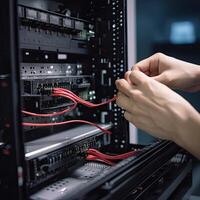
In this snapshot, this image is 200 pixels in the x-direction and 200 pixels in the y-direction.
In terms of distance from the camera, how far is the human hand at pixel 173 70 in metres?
0.87

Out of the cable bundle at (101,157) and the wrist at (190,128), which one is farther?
the cable bundle at (101,157)

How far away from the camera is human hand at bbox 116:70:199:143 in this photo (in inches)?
24.4

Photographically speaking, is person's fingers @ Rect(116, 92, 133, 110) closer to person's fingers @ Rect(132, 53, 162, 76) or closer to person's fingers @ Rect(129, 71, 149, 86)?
person's fingers @ Rect(129, 71, 149, 86)

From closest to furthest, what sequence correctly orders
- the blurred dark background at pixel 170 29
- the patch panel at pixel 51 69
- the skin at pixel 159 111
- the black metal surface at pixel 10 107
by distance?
1. the black metal surface at pixel 10 107
2. the skin at pixel 159 111
3. the patch panel at pixel 51 69
4. the blurred dark background at pixel 170 29

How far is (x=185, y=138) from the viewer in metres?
0.62

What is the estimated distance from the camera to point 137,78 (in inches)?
27.5

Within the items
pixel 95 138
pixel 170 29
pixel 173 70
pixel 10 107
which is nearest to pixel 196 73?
pixel 173 70

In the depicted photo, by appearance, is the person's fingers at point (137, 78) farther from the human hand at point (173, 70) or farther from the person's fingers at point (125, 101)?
the human hand at point (173, 70)

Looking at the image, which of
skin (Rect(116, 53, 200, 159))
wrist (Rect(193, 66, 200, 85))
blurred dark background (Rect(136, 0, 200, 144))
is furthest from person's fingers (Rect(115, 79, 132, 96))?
blurred dark background (Rect(136, 0, 200, 144))

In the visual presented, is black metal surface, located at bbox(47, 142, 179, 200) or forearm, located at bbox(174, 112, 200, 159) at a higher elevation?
forearm, located at bbox(174, 112, 200, 159)

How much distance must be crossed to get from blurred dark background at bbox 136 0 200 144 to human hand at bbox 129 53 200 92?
1069mm

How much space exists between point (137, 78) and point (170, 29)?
4.59 feet

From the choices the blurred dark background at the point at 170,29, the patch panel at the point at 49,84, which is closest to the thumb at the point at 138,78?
the patch panel at the point at 49,84

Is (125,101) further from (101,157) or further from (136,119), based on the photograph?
(101,157)
